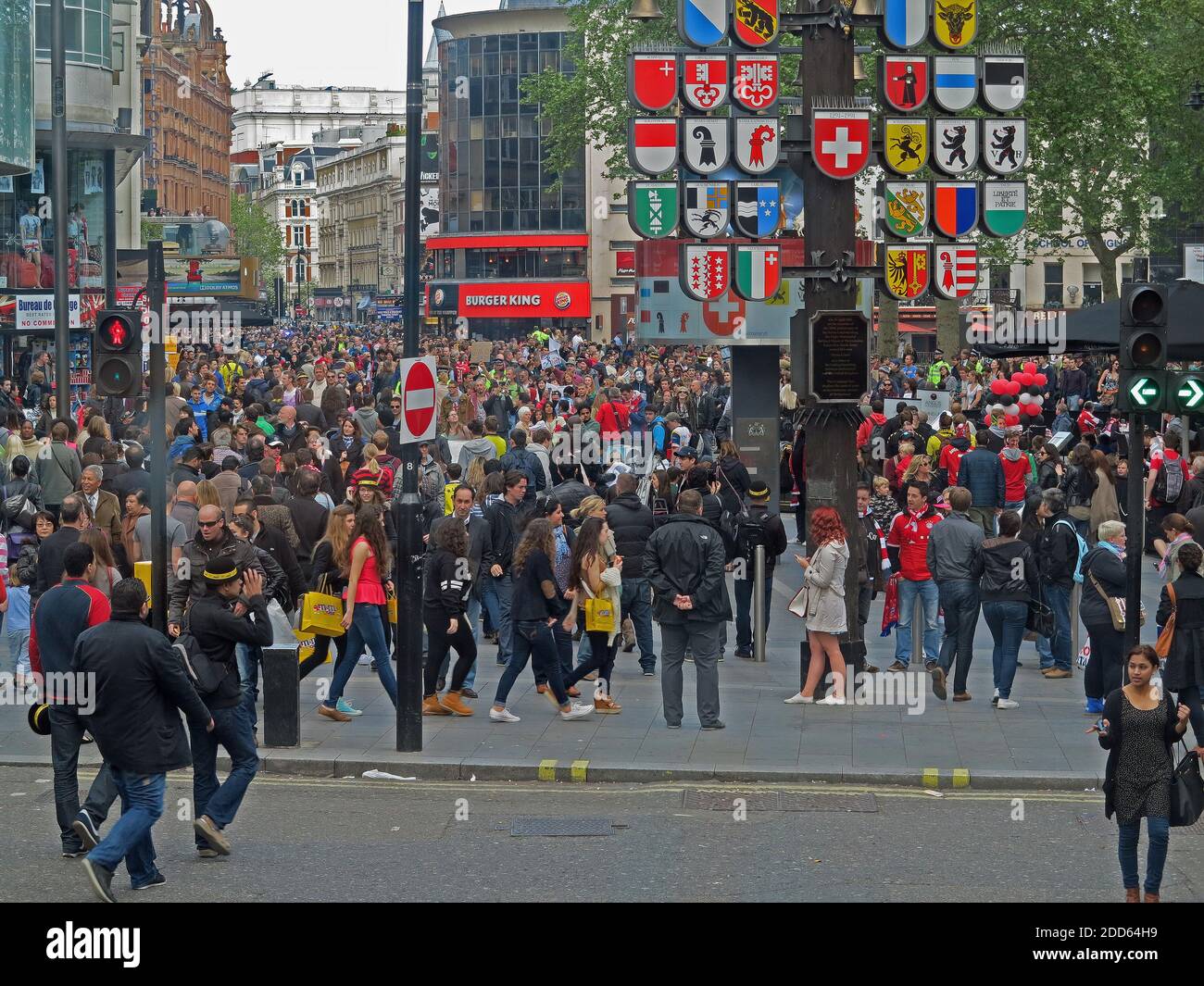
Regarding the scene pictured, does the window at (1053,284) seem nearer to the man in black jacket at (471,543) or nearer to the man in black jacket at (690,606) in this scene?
the man in black jacket at (471,543)

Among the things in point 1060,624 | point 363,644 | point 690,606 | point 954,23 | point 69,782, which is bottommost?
point 69,782

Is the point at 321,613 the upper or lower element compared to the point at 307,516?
lower

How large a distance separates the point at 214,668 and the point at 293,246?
190 m

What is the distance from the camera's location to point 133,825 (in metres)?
8.48

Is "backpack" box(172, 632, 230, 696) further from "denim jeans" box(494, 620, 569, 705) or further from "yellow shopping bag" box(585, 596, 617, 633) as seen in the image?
"yellow shopping bag" box(585, 596, 617, 633)

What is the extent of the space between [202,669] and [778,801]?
150 inches

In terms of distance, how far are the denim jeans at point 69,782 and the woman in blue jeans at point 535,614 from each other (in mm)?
4165

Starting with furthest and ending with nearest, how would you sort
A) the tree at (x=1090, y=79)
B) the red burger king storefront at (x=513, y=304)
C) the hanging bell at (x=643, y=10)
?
the red burger king storefront at (x=513, y=304) → the tree at (x=1090, y=79) → the hanging bell at (x=643, y=10)

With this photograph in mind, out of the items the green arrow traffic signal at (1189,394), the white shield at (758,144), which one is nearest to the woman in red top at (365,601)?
the white shield at (758,144)

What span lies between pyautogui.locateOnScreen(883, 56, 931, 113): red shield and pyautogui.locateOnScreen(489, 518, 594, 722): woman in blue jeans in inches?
185

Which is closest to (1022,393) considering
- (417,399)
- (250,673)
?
(417,399)

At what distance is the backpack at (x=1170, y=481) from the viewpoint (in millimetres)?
19672

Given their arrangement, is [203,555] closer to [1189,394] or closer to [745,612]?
[745,612]
